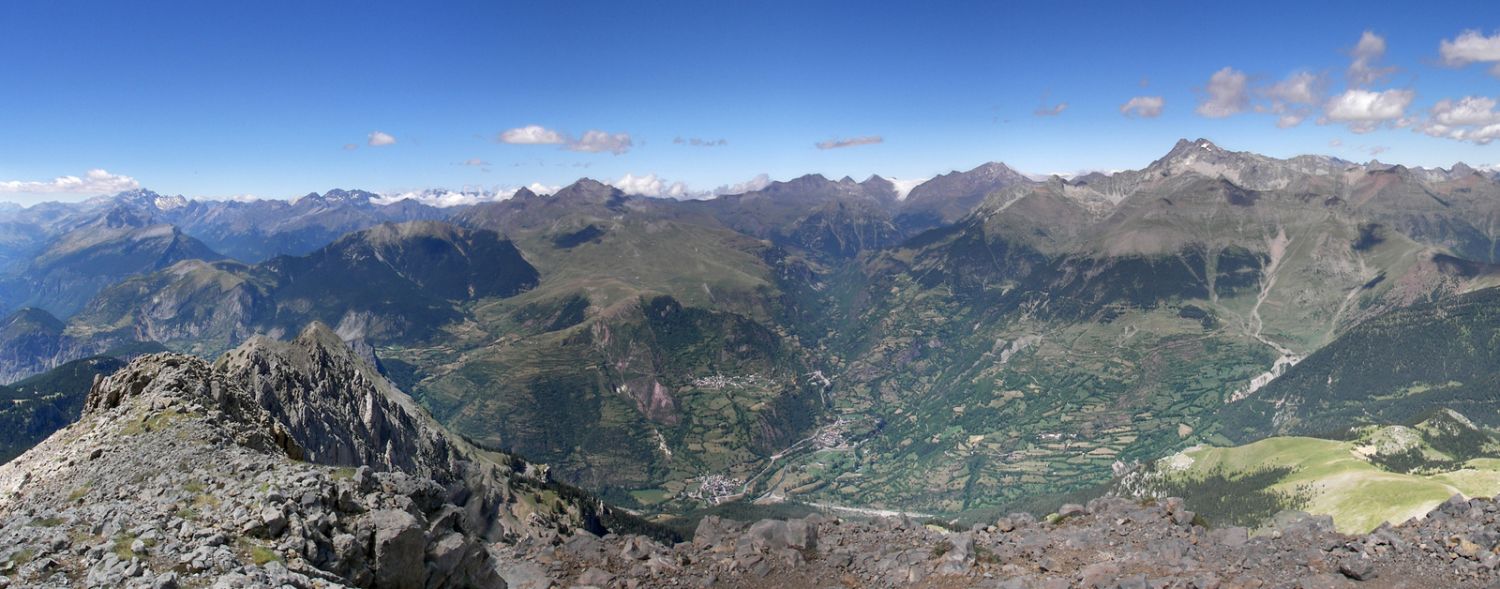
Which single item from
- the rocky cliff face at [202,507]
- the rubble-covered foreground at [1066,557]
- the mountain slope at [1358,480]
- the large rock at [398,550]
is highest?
the rocky cliff face at [202,507]

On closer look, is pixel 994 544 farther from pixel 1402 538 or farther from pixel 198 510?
pixel 198 510

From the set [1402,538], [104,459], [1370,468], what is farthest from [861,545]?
[1370,468]

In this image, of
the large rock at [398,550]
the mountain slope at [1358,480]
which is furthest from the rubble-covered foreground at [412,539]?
the mountain slope at [1358,480]

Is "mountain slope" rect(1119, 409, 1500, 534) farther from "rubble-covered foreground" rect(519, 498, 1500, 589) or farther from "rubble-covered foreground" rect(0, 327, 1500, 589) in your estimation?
"rubble-covered foreground" rect(0, 327, 1500, 589)

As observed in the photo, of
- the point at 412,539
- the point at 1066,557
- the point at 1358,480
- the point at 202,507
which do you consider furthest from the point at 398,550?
the point at 1358,480

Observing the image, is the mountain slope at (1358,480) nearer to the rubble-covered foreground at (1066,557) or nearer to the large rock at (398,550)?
the rubble-covered foreground at (1066,557)

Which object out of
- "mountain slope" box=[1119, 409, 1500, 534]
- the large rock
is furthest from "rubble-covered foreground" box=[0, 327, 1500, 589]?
"mountain slope" box=[1119, 409, 1500, 534]

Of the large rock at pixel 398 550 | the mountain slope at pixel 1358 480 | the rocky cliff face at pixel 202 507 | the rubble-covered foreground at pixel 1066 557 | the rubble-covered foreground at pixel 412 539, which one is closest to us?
the rocky cliff face at pixel 202 507

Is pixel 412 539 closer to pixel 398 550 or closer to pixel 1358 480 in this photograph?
pixel 398 550
